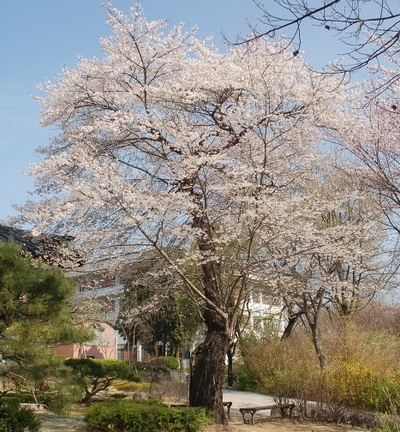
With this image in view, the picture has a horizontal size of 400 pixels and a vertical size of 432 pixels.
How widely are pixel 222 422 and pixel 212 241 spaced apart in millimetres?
3082

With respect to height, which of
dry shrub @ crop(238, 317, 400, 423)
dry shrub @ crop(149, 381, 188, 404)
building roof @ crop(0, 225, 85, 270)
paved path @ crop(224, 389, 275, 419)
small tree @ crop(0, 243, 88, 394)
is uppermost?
building roof @ crop(0, 225, 85, 270)

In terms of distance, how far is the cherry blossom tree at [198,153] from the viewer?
32.0ft

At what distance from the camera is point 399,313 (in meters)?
26.8

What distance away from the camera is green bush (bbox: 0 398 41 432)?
7.35 meters

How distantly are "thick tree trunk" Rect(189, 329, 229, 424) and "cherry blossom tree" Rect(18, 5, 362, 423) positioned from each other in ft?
0.06

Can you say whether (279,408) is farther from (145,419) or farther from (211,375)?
(145,419)

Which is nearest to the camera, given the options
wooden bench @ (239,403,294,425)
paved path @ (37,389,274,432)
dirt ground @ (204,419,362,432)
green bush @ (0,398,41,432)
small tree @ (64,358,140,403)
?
green bush @ (0,398,41,432)

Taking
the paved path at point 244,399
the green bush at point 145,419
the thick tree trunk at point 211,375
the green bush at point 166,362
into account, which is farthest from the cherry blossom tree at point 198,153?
the green bush at point 166,362

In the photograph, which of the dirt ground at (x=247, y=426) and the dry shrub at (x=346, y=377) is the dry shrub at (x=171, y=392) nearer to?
the dry shrub at (x=346, y=377)

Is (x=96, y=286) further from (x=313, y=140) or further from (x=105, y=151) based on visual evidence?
(x=313, y=140)

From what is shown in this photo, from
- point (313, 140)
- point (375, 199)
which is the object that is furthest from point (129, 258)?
point (375, 199)

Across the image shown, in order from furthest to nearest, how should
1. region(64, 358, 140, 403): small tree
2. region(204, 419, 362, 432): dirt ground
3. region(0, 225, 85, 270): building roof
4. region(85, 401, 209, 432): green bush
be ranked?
region(64, 358, 140, 403): small tree
region(0, 225, 85, 270): building roof
region(204, 419, 362, 432): dirt ground
region(85, 401, 209, 432): green bush

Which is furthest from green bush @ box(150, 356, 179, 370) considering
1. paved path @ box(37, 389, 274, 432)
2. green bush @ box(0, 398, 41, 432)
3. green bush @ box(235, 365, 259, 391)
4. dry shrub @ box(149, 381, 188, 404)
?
green bush @ box(0, 398, 41, 432)

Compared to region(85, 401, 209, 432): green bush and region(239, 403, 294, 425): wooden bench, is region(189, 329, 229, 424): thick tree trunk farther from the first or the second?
region(239, 403, 294, 425): wooden bench
